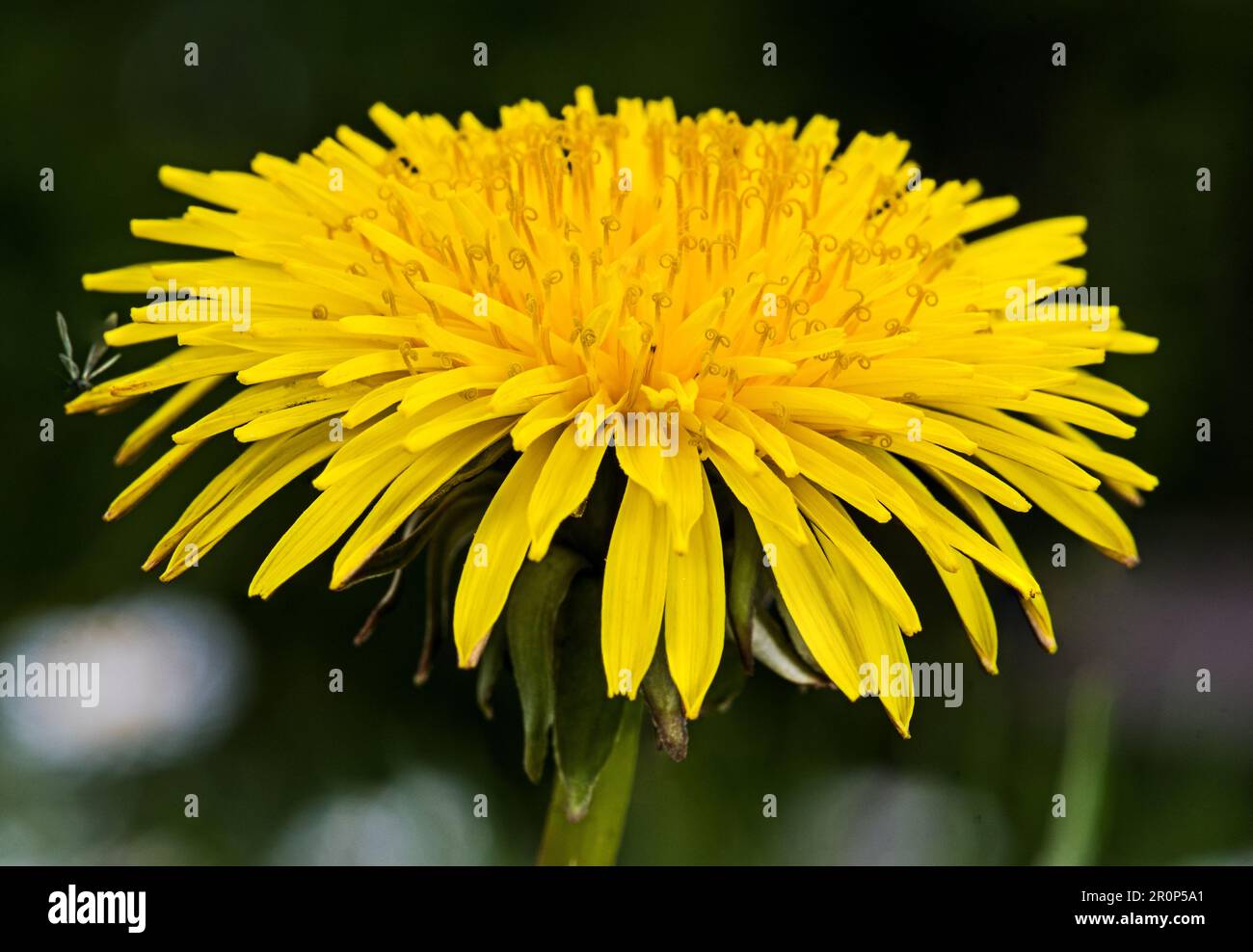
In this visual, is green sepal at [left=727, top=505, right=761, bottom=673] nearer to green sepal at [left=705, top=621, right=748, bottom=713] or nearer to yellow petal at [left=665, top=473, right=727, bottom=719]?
yellow petal at [left=665, top=473, right=727, bottom=719]

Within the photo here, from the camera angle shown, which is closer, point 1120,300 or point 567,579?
point 567,579

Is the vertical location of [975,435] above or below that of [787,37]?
below

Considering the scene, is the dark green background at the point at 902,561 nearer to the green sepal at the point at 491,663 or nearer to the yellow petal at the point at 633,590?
the green sepal at the point at 491,663

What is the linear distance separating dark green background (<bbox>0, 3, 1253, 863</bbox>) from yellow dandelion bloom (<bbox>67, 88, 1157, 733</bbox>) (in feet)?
2.86

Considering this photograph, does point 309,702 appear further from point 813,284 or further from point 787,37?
point 787,37

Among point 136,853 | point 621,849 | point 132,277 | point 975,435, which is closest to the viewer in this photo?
point 975,435

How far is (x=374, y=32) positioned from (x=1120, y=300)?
2259 millimetres

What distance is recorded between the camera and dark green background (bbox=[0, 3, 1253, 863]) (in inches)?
100

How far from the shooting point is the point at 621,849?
8.27ft

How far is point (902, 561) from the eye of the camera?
9.50 ft

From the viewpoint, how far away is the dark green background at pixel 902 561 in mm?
2549

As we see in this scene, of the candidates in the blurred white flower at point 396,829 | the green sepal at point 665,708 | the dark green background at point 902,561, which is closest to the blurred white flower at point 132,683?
the dark green background at point 902,561

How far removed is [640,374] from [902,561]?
161 centimetres

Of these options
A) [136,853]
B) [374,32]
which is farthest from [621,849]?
[374,32]
